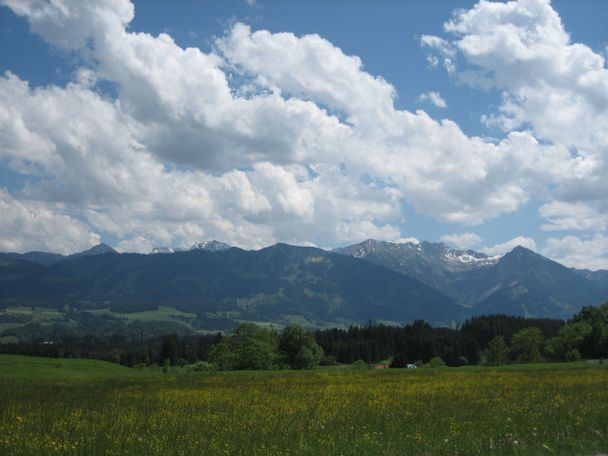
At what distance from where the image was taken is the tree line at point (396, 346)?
10475 centimetres

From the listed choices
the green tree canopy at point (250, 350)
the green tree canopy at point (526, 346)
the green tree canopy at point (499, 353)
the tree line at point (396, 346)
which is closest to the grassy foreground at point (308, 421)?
the green tree canopy at point (250, 350)

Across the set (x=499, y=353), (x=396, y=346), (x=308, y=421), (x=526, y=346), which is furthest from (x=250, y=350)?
(x=396, y=346)

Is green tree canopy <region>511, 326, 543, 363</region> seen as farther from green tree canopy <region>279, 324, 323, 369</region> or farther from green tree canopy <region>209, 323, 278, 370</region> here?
green tree canopy <region>209, 323, 278, 370</region>

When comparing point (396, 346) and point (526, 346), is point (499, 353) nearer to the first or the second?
point (526, 346)

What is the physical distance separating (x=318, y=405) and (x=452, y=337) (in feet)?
547

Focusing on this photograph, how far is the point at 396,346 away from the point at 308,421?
548 feet

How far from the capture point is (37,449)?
51.7 ft

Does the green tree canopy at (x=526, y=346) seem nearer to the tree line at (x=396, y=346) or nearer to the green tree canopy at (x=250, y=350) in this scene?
the tree line at (x=396, y=346)

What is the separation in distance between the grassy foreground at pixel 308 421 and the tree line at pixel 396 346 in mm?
65726

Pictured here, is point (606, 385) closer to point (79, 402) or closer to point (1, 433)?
point (79, 402)

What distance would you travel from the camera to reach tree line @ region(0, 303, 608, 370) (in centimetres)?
10475

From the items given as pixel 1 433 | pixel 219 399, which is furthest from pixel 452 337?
pixel 1 433

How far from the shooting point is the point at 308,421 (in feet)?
69.4

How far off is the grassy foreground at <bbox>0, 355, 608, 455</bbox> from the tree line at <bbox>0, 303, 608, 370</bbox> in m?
65.7
